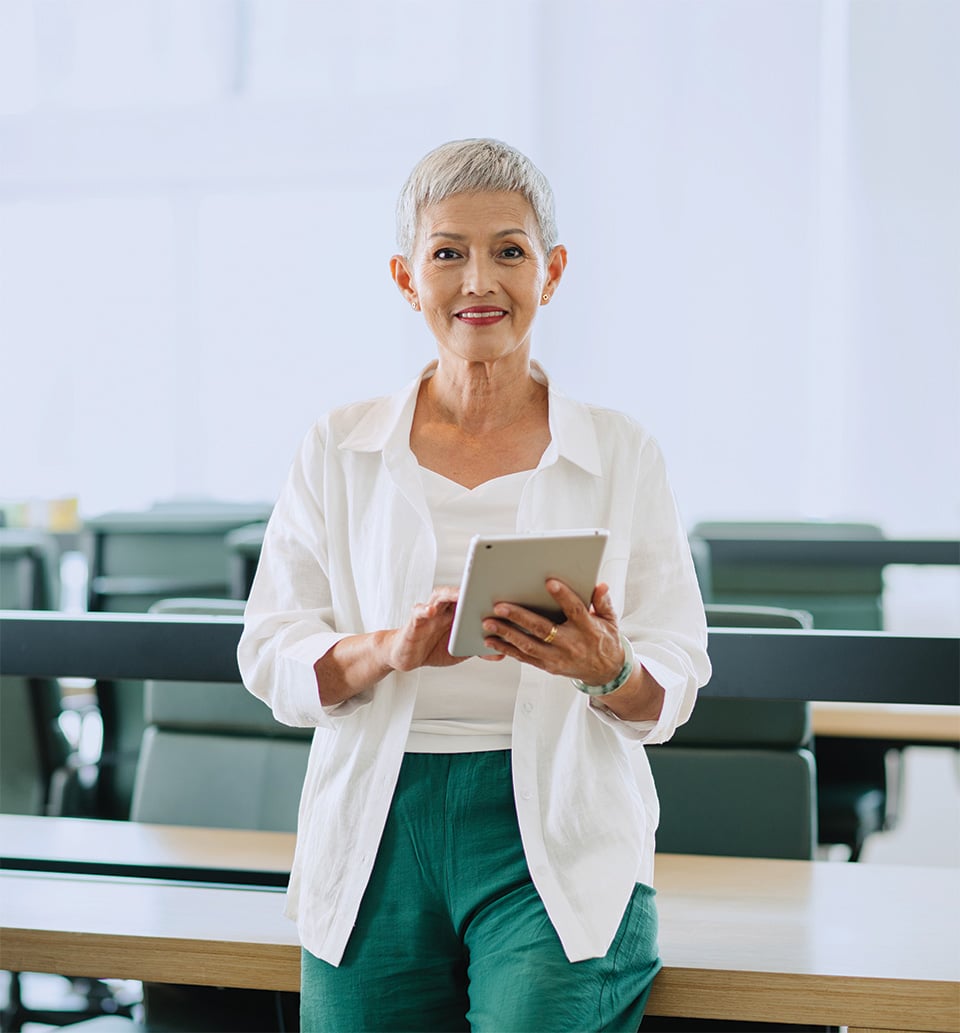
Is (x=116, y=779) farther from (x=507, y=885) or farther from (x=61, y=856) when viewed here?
(x=507, y=885)

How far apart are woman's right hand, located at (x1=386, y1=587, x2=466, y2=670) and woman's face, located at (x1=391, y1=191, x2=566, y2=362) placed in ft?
1.04

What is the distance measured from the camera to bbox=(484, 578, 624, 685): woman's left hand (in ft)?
3.84

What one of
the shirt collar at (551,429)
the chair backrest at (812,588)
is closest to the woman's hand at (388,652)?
the shirt collar at (551,429)

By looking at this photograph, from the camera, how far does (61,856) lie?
6.05ft

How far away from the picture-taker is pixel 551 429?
1.40 m

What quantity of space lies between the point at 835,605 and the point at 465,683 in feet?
6.47

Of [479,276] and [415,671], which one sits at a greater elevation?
[479,276]

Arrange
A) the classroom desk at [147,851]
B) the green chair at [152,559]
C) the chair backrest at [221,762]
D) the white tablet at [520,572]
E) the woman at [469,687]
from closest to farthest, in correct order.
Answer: the white tablet at [520,572] → the woman at [469,687] → the classroom desk at [147,851] → the chair backrest at [221,762] → the green chair at [152,559]

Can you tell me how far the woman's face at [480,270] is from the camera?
1348 millimetres

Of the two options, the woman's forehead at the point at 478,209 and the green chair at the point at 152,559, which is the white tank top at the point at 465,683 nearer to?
the woman's forehead at the point at 478,209

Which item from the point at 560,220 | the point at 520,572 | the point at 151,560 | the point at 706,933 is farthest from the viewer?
the point at 560,220

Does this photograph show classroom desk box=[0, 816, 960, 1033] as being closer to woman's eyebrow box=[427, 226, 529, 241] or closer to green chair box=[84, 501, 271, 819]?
woman's eyebrow box=[427, 226, 529, 241]

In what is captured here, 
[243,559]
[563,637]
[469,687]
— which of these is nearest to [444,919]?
[469,687]

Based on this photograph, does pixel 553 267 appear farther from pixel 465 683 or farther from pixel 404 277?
pixel 465 683
